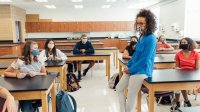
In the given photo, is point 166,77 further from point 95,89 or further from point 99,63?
point 99,63

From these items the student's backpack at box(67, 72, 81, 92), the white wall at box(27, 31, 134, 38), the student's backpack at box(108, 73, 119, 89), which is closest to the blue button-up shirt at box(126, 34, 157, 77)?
the student's backpack at box(108, 73, 119, 89)

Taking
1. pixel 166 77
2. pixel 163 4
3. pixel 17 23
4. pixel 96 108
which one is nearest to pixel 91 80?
pixel 96 108

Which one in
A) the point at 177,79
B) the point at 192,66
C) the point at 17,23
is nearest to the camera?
the point at 177,79

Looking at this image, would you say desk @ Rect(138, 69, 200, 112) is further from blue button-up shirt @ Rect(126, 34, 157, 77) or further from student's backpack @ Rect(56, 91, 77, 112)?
student's backpack @ Rect(56, 91, 77, 112)

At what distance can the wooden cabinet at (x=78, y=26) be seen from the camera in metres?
11.9

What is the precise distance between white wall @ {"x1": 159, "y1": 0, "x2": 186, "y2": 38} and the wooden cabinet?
2887mm

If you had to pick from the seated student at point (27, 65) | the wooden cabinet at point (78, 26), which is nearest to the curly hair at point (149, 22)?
the seated student at point (27, 65)

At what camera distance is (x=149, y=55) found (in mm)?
2213

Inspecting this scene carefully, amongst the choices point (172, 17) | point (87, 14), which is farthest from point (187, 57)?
point (87, 14)

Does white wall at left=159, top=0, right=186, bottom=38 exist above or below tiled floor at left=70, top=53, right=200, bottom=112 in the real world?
above

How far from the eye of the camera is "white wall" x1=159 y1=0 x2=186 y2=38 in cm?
785

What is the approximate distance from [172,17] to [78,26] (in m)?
5.69

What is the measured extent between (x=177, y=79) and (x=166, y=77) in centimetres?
15

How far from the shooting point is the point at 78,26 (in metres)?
12.0
